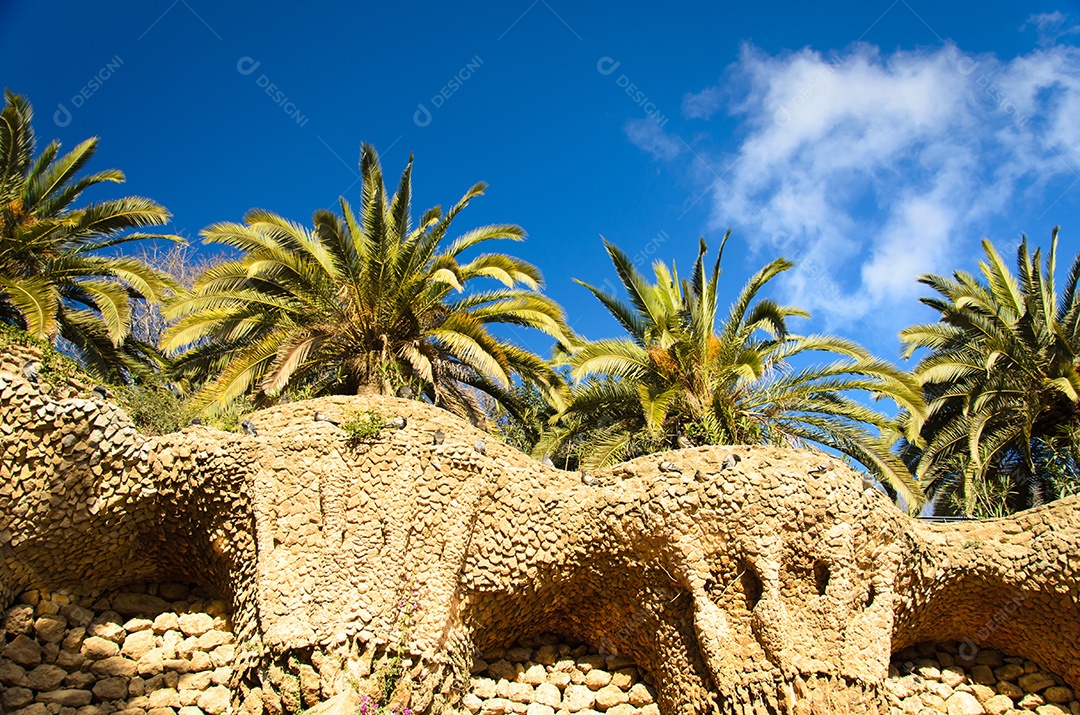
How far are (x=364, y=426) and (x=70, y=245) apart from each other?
7.27 metres

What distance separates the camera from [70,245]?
42.5 ft

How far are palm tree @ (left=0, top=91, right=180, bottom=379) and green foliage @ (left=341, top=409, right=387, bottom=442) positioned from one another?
469 cm

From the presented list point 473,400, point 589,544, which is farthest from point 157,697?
point 473,400

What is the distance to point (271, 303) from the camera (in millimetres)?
11430

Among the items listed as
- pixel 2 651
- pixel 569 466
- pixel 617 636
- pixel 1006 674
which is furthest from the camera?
pixel 569 466

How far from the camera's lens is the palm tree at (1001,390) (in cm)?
1308

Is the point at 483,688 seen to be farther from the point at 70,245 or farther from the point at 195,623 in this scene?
the point at 70,245

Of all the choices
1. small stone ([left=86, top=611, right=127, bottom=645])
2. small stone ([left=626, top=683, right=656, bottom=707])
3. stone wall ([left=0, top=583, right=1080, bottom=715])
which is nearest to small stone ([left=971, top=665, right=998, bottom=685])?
stone wall ([left=0, top=583, right=1080, bottom=715])

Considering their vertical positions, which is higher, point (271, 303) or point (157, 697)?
point (271, 303)

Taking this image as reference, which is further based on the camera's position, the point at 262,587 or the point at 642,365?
the point at 642,365

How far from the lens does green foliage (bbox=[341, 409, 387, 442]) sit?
874cm

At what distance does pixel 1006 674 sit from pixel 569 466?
681 cm

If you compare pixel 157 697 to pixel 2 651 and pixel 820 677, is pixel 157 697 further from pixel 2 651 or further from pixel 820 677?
pixel 820 677

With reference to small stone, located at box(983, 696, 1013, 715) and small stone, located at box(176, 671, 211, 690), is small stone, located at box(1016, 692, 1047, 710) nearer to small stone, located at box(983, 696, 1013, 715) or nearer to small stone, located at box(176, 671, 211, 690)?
small stone, located at box(983, 696, 1013, 715)
